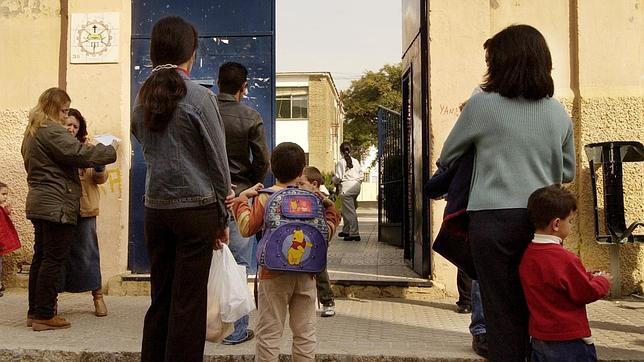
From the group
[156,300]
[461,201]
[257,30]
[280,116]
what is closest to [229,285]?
[156,300]

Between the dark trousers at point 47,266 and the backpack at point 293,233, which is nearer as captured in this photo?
the backpack at point 293,233

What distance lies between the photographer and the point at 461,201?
3227 millimetres

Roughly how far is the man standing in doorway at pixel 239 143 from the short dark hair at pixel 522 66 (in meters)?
2.05

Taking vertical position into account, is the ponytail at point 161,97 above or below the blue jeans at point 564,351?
above

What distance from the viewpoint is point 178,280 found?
11.0 feet

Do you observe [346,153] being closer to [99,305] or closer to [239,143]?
[99,305]

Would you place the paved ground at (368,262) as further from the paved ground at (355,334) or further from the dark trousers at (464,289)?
the dark trousers at (464,289)

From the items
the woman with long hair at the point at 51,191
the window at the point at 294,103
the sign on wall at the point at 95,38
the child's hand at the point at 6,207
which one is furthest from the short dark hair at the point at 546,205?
the window at the point at 294,103

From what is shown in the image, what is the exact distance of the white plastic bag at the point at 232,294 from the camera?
3.88 metres

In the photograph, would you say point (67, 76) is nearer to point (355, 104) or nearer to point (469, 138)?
point (469, 138)

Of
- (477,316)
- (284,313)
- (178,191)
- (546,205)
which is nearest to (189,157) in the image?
(178,191)

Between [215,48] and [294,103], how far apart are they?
122ft

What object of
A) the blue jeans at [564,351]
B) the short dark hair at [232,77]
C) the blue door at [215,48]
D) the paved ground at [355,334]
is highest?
the blue door at [215,48]

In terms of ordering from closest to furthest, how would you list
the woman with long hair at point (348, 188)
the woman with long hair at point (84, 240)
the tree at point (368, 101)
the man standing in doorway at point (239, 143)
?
the man standing in doorway at point (239, 143) → the woman with long hair at point (84, 240) → the woman with long hair at point (348, 188) → the tree at point (368, 101)
